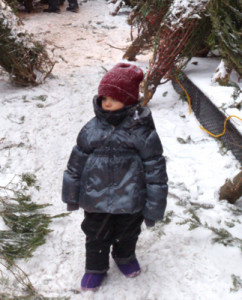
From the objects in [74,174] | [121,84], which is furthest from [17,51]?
[121,84]

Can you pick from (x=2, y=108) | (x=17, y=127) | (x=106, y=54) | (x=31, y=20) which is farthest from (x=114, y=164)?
(x=31, y=20)

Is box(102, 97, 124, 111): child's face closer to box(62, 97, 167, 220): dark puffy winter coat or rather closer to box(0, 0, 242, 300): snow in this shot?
box(62, 97, 167, 220): dark puffy winter coat

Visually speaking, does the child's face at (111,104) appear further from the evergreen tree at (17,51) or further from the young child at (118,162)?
the evergreen tree at (17,51)

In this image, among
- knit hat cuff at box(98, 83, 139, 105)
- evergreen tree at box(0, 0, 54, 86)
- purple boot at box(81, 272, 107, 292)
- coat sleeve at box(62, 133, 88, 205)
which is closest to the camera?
knit hat cuff at box(98, 83, 139, 105)

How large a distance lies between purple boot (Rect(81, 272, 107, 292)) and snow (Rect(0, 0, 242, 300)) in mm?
34

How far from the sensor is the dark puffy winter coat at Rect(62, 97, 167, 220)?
2.06 meters

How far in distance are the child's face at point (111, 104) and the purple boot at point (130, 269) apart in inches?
43.7

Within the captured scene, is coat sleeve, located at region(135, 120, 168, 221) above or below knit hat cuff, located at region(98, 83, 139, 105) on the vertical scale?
below

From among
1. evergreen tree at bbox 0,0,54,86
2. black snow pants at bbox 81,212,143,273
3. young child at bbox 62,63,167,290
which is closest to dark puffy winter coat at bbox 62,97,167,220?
young child at bbox 62,63,167,290

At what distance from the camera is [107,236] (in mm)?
2311

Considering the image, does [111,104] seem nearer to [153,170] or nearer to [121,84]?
[121,84]

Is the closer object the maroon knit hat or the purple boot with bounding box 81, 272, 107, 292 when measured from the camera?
the maroon knit hat

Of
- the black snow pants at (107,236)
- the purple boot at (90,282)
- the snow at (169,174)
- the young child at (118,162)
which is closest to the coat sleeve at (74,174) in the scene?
the young child at (118,162)

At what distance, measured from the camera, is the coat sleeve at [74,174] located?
7.15 ft
